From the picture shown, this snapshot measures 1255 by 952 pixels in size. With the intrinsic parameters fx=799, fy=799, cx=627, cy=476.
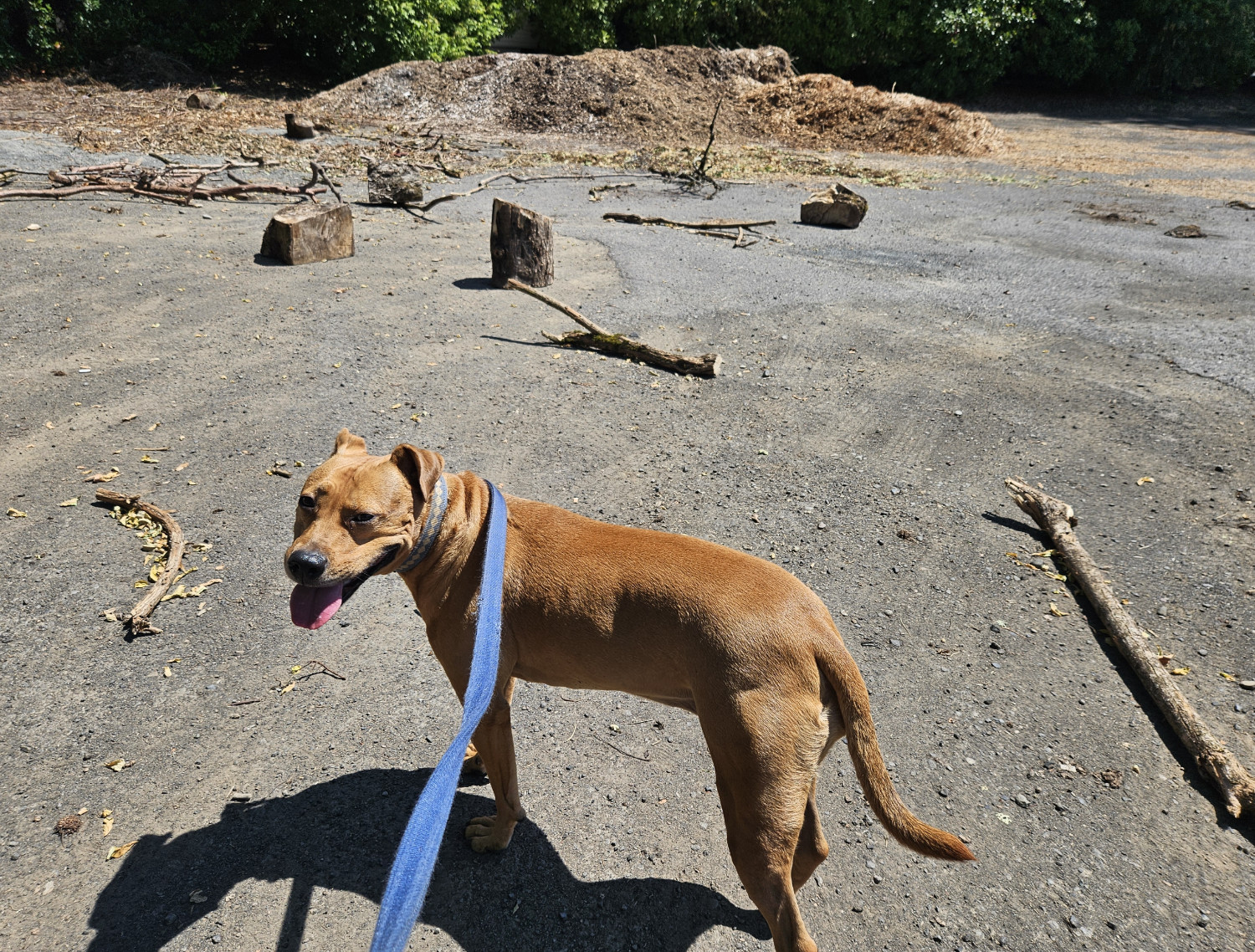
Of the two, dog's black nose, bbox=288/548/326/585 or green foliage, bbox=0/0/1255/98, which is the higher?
green foliage, bbox=0/0/1255/98

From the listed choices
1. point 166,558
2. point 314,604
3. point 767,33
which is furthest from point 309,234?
point 767,33

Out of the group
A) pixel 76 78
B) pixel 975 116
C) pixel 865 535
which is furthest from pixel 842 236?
pixel 76 78

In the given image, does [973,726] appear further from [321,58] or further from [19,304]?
[321,58]

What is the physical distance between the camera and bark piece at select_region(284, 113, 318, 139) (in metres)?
18.8

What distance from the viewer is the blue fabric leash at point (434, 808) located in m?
2.19

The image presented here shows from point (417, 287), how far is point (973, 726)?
8556mm

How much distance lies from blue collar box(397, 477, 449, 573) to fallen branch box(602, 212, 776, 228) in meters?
11.5

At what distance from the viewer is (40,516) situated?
5.69m

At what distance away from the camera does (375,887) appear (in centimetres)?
334

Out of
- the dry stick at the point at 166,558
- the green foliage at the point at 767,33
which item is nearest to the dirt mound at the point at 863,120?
the green foliage at the point at 767,33

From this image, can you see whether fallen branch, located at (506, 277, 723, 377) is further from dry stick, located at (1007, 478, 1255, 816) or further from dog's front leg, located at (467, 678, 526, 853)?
dog's front leg, located at (467, 678, 526, 853)

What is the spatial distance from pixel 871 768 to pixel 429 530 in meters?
1.87

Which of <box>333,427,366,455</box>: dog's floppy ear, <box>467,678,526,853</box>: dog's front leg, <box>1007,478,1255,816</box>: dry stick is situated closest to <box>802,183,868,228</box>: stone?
<box>1007,478,1255,816</box>: dry stick

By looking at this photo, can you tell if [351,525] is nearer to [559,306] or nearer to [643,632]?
[643,632]
